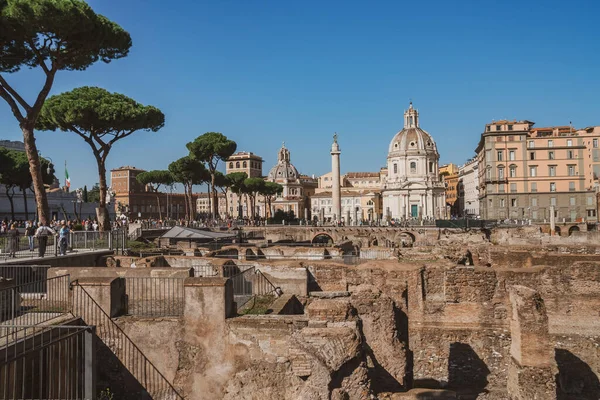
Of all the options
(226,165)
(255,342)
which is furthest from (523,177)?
(226,165)

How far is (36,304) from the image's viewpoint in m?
8.96

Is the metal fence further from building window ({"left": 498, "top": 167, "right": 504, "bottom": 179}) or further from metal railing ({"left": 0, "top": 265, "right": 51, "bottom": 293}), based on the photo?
building window ({"left": 498, "top": 167, "right": 504, "bottom": 179})

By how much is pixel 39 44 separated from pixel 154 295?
13204 millimetres

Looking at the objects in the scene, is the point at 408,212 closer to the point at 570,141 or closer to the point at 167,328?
the point at 570,141

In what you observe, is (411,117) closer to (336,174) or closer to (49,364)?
(336,174)

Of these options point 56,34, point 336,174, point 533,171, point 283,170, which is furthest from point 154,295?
point 283,170

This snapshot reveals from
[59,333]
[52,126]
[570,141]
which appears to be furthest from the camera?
[570,141]

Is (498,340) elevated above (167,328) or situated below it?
below

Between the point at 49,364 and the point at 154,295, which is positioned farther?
the point at 154,295

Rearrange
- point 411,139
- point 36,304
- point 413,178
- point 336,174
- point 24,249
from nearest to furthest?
point 36,304
point 24,249
point 336,174
point 413,178
point 411,139

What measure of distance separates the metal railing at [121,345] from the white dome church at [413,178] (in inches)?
2611

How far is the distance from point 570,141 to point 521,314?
52127 mm

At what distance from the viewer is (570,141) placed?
179 ft

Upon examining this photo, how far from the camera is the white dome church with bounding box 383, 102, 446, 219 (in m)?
73.8
